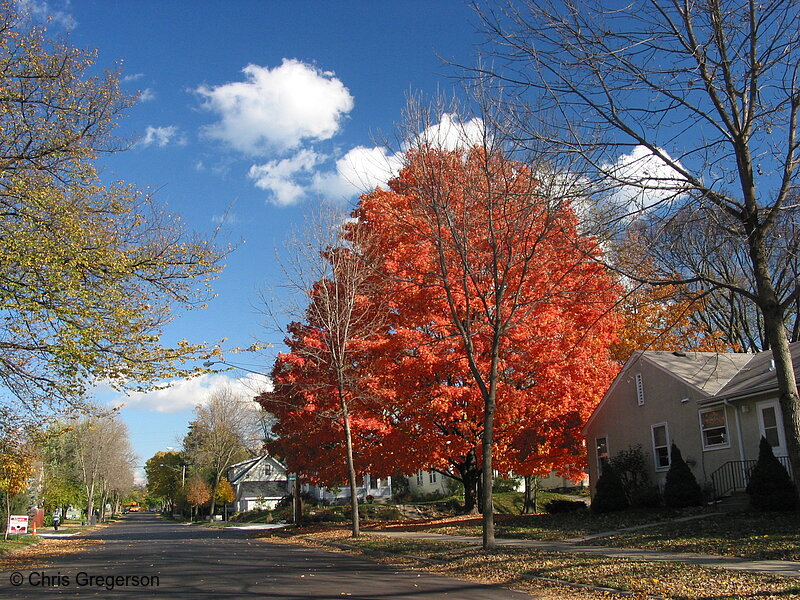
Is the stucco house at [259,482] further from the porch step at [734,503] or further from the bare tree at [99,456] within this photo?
the porch step at [734,503]

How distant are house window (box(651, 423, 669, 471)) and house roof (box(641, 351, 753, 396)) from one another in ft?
6.31

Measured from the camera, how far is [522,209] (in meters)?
13.9

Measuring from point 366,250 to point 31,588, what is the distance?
14.4m

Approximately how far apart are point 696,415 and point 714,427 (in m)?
0.64

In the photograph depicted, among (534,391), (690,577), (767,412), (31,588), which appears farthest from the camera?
(534,391)

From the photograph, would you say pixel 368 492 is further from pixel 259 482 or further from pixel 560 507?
pixel 560 507

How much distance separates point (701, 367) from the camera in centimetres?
2150

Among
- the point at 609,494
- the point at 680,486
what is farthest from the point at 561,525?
the point at 680,486

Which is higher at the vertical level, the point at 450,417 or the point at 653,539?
the point at 450,417

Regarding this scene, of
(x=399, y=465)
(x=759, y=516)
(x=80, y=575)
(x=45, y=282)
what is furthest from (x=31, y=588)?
(x=759, y=516)

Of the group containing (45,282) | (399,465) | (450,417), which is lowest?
(399,465)

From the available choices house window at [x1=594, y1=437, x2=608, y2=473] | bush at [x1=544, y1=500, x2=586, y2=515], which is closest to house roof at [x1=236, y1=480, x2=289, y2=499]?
bush at [x1=544, y1=500, x2=586, y2=515]

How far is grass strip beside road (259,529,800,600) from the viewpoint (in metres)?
8.85

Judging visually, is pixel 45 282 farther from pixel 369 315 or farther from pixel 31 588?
pixel 369 315
